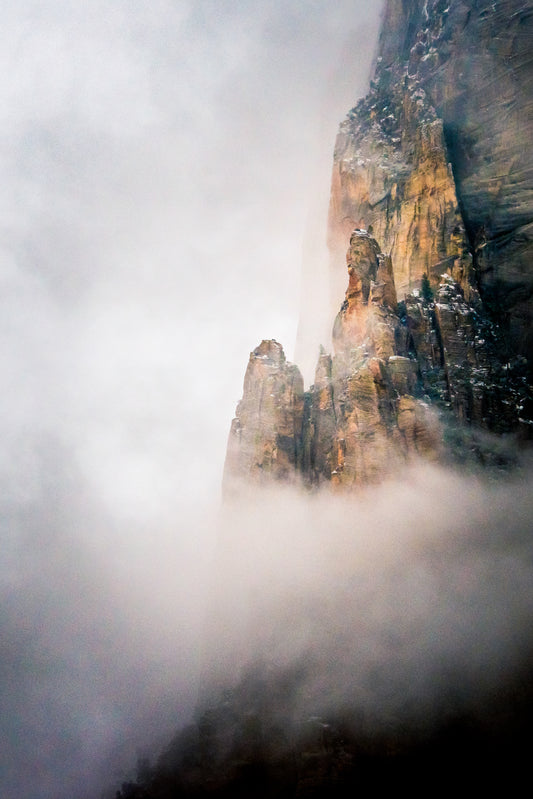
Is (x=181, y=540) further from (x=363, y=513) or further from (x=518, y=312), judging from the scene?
(x=518, y=312)

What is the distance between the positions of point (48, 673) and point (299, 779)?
19328cm

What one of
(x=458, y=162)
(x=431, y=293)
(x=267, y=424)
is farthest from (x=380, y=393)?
(x=458, y=162)

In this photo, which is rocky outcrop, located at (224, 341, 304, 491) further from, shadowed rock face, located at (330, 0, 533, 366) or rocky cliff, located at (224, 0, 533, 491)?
shadowed rock face, located at (330, 0, 533, 366)

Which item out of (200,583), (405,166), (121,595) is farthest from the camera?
(121,595)

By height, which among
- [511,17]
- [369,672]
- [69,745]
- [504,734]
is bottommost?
[69,745]

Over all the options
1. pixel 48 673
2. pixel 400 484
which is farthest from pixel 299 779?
pixel 48 673

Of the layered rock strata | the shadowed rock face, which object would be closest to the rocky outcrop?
the layered rock strata

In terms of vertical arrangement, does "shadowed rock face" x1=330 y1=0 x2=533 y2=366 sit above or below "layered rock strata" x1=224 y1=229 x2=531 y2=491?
above

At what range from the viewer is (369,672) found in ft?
149

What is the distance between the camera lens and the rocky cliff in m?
52.1

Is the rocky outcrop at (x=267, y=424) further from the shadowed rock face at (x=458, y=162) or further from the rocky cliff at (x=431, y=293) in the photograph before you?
the shadowed rock face at (x=458, y=162)

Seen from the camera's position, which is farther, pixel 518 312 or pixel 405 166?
pixel 405 166

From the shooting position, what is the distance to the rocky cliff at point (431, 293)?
5209 centimetres

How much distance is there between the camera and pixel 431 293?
2399 inches
